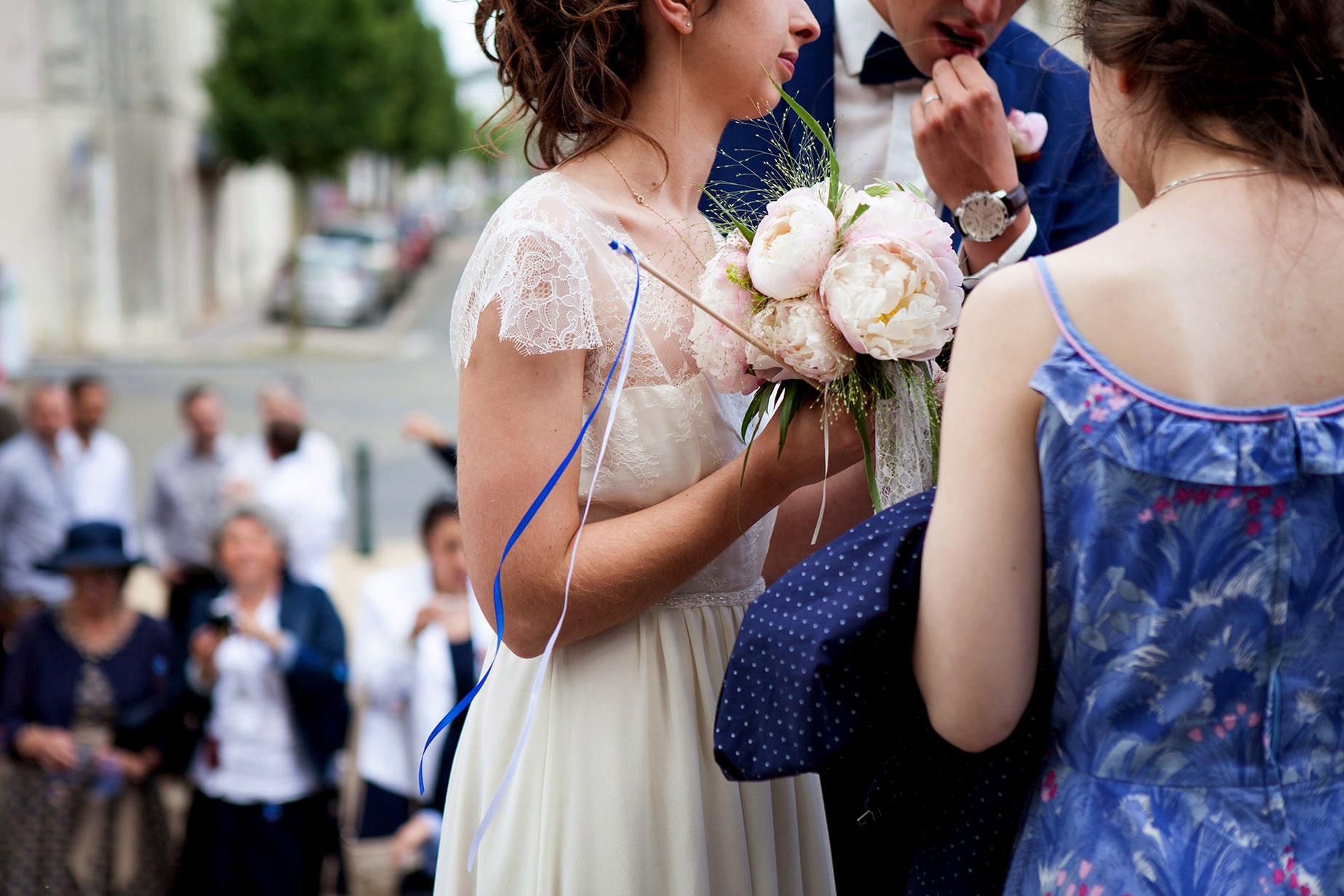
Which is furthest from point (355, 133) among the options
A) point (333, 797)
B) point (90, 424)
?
point (333, 797)

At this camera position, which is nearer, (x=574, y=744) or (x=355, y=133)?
(x=574, y=744)

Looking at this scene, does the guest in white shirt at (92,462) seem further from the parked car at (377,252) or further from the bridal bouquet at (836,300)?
the parked car at (377,252)

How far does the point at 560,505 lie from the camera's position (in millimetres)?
1665

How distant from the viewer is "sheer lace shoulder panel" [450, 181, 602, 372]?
1631 mm

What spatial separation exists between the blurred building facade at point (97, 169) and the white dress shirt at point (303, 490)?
12573mm

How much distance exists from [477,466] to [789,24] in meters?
0.83

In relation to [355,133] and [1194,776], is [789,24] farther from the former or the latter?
[355,133]

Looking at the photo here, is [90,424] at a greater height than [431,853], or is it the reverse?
[90,424]

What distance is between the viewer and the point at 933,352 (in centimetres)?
158

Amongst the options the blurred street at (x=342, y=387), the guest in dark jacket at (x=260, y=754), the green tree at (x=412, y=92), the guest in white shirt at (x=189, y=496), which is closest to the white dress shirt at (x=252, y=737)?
the guest in dark jacket at (x=260, y=754)

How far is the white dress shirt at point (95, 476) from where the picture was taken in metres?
7.20

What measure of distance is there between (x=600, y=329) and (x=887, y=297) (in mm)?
409

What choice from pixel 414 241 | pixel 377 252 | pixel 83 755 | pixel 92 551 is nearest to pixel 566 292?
pixel 83 755

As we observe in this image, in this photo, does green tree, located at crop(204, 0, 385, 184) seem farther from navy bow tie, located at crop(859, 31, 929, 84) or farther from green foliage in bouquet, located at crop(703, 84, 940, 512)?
green foliage in bouquet, located at crop(703, 84, 940, 512)
